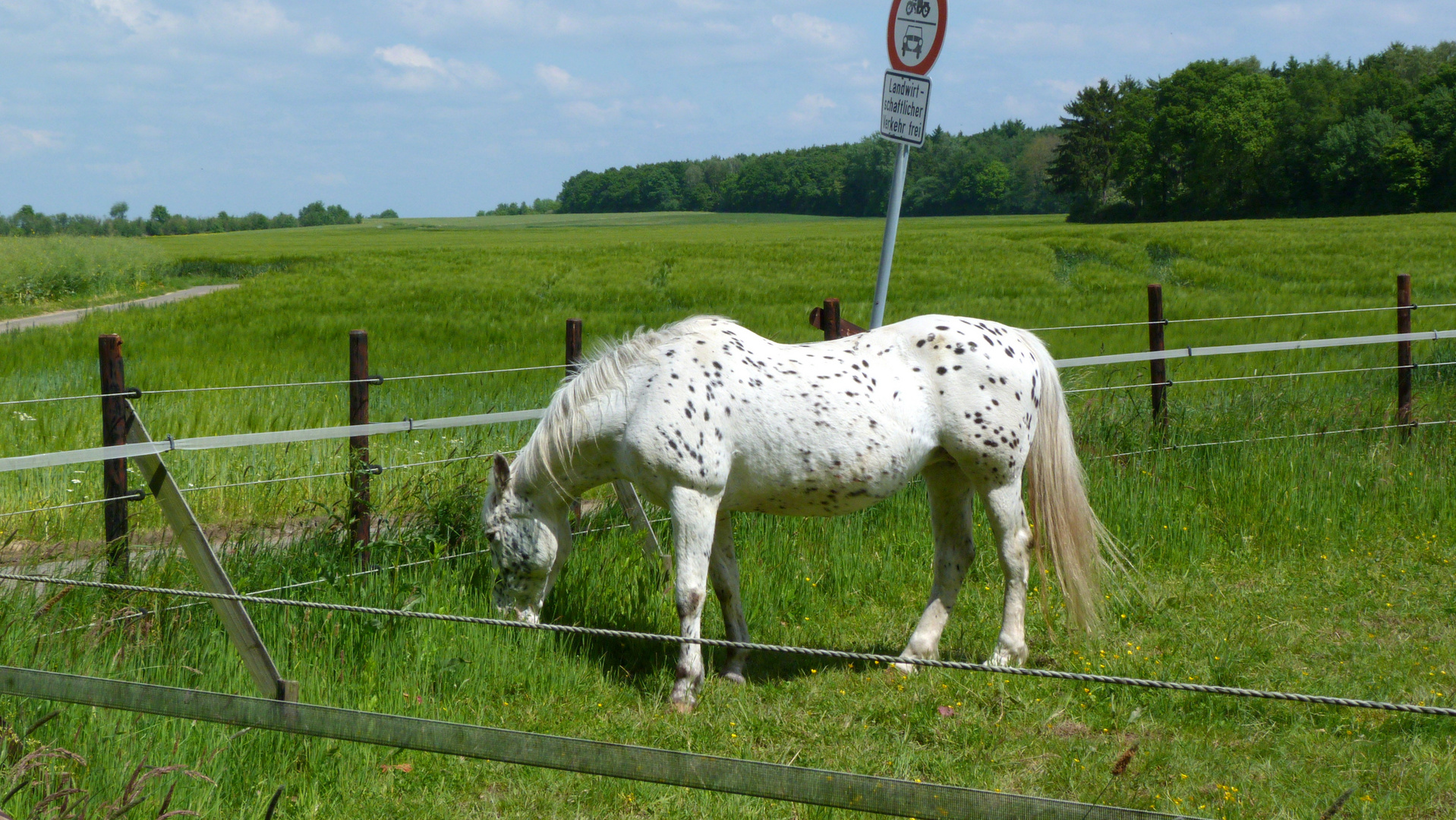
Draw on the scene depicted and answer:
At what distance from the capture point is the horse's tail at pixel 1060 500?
4168 millimetres

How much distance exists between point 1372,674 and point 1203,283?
21.2 m

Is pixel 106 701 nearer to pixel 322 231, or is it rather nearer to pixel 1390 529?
pixel 1390 529

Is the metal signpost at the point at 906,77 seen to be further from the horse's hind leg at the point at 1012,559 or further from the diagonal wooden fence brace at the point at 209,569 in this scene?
the diagonal wooden fence brace at the point at 209,569

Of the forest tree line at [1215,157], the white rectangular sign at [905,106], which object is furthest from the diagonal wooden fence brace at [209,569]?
the forest tree line at [1215,157]

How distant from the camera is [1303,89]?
218 ft

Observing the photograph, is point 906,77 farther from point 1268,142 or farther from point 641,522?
point 1268,142

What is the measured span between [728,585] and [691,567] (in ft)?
1.61

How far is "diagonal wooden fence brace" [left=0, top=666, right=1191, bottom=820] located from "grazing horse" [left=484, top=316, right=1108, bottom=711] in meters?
1.74

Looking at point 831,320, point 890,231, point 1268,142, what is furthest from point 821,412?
point 1268,142

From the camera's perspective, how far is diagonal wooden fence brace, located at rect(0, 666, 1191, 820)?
1651 mm

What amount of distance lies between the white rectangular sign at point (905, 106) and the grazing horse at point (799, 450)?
1.21m

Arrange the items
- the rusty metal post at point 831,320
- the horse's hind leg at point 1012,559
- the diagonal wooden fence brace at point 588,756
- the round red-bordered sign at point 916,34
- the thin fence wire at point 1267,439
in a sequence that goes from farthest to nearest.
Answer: the thin fence wire at point 1267,439
the rusty metal post at point 831,320
the round red-bordered sign at point 916,34
the horse's hind leg at point 1012,559
the diagonal wooden fence brace at point 588,756

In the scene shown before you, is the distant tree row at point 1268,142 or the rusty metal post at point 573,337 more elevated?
the distant tree row at point 1268,142

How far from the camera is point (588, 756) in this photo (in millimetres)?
1824
